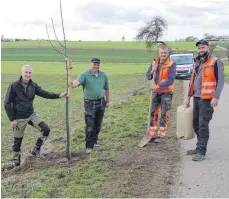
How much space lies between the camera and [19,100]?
7926 mm

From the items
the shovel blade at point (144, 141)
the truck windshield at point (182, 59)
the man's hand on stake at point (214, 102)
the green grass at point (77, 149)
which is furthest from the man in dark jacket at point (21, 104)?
the truck windshield at point (182, 59)

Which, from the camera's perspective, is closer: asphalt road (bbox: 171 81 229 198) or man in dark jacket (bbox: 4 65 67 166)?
asphalt road (bbox: 171 81 229 198)

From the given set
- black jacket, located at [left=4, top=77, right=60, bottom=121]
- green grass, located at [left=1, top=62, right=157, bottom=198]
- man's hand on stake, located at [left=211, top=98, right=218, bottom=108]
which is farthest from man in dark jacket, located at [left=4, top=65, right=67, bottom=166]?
man's hand on stake, located at [left=211, top=98, right=218, bottom=108]

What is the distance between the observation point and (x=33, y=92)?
8109 mm

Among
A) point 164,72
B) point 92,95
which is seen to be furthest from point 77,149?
point 164,72

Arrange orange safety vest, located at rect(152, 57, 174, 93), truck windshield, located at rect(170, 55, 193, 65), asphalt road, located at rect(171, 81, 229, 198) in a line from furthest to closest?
truck windshield, located at rect(170, 55, 193, 65), orange safety vest, located at rect(152, 57, 174, 93), asphalt road, located at rect(171, 81, 229, 198)

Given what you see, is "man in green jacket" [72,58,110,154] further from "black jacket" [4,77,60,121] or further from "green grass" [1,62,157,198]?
"black jacket" [4,77,60,121]

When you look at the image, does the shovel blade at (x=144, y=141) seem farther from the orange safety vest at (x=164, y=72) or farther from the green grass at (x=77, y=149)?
the orange safety vest at (x=164, y=72)

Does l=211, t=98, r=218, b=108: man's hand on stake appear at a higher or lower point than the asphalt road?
higher

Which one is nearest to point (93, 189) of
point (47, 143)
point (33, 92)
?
point (33, 92)

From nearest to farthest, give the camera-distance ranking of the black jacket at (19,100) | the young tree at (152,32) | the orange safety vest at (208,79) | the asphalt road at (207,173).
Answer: the asphalt road at (207,173) → the orange safety vest at (208,79) → the black jacket at (19,100) → the young tree at (152,32)

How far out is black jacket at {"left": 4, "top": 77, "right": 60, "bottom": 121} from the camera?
308 inches

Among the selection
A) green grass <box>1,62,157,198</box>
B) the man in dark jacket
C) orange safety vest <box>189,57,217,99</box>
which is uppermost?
orange safety vest <box>189,57,217,99</box>

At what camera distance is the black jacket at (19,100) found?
781 centimetres
